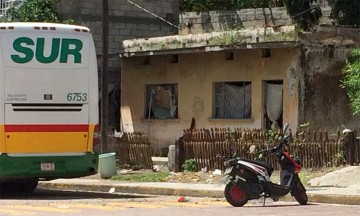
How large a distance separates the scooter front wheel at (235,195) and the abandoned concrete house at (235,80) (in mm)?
8889

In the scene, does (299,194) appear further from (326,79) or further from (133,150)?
(326,79)

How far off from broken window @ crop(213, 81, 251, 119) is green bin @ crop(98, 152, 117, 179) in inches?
210

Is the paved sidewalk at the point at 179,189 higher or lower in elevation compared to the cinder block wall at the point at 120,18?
lower

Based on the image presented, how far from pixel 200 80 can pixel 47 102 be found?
34.9ft

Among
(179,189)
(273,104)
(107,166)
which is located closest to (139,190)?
(179,189)

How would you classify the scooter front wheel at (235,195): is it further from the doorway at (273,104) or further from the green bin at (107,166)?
the doorway at (273,104)

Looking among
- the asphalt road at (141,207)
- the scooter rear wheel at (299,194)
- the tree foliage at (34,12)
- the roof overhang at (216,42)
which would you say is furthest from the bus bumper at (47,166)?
the tree foliage at (34,12)

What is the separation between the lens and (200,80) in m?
27.3

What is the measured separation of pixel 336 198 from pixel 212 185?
12.9 feet

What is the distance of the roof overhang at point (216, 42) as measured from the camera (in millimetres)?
23859

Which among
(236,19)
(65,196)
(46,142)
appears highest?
(236,19)

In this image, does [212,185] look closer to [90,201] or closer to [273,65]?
[90,201]

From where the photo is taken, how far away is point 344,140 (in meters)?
20.3

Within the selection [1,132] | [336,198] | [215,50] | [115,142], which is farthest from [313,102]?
[1,132]
